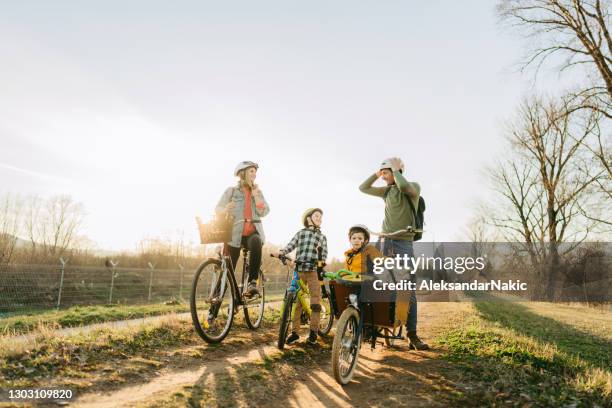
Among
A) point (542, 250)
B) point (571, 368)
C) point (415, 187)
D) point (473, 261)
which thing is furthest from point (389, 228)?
point (542, 250)

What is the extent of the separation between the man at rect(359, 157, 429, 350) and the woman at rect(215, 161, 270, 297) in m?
1.67

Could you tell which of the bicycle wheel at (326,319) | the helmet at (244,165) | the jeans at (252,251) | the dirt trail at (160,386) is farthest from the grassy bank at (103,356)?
the helmet at (244,165)

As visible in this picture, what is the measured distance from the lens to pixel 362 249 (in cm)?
520

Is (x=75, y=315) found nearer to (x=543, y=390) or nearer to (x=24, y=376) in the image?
(x=24, y=376)

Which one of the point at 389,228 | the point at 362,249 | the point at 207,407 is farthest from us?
the point at 389,228

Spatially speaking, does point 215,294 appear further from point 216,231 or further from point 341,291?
point 341,291

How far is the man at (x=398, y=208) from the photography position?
18.0ft

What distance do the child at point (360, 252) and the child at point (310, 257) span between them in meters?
0.80

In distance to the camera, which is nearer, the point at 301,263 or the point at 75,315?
the point at 301,263

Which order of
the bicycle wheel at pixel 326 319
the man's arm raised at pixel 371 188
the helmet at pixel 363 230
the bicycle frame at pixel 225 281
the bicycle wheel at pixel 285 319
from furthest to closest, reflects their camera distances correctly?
the bicycle wheel at pixel 326 319 < the man's arm raised at pixel 371 188 < the bicycle frame at pixel 225 281 < the bicycle wheel at pixel 285 319 < the helmet at pixel 363 230

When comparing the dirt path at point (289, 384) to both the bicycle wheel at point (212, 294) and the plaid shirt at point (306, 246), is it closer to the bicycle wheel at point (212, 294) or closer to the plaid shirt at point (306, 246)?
the bicycle wheel at point (212, 294)

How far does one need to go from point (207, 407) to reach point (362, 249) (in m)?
2.62

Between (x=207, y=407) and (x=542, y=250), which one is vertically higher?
(x=542, y=250)

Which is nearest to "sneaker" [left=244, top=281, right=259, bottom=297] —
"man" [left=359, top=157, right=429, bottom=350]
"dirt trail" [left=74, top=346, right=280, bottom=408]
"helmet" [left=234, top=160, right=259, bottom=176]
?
"dirt trail" [left=74, top=346, right=280, bottom=408]
